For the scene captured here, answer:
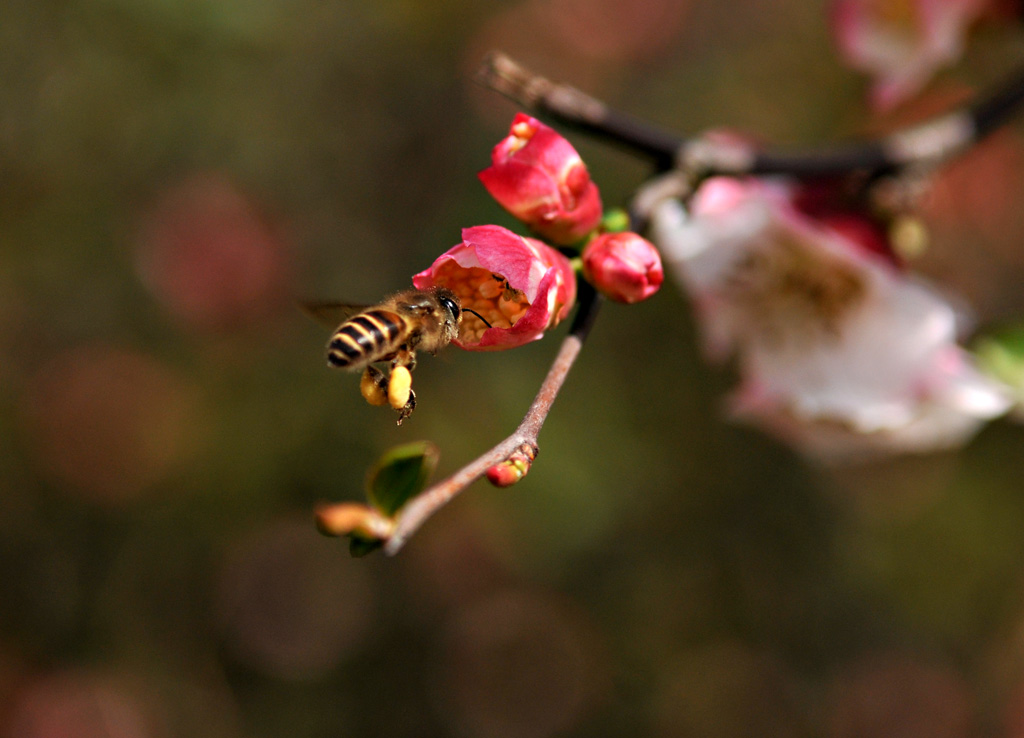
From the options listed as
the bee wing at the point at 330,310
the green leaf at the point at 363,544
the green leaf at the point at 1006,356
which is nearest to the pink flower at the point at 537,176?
the bee wing at the point at 330,310

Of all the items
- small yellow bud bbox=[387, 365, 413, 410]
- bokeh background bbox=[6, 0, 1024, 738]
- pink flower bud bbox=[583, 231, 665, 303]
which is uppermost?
pink flower bud bbox=[583, 231, 665, 303]

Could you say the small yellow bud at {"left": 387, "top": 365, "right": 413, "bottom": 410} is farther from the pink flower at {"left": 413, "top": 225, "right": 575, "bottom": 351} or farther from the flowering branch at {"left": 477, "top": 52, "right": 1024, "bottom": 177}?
the flowering branch at {"left": 477, "top": 52, "right": 1024, "bottom": 177}

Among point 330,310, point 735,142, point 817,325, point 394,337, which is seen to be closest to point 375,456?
point 817,325

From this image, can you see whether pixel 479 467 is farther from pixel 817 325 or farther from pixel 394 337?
pixel 817 325

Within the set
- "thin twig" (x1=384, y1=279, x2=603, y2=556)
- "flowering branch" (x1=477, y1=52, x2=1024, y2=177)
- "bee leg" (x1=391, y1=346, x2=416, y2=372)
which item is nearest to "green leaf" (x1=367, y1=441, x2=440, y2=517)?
"thin twig" (x1=384, y1=279, x2=603, y2=556)

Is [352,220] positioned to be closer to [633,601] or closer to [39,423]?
[39,423]
